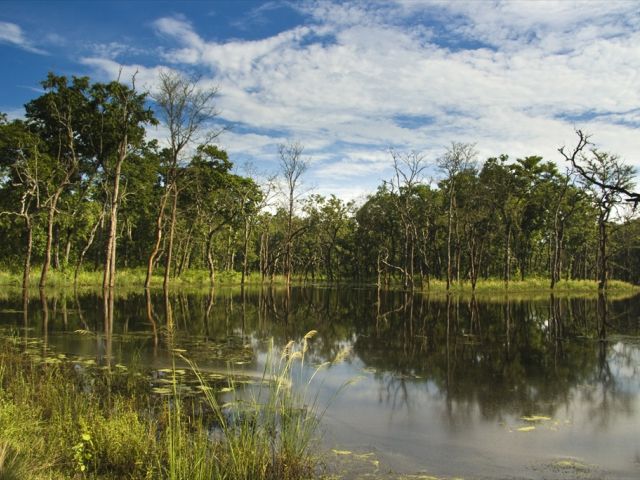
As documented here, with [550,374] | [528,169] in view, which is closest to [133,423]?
[550,374]

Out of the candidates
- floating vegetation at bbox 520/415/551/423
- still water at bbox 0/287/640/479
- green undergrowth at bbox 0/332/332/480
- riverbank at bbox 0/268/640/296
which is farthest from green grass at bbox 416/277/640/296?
green undergrowth at bbox 0/332/332/480

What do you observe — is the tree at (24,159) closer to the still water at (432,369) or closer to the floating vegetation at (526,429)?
the still water at (432,369)

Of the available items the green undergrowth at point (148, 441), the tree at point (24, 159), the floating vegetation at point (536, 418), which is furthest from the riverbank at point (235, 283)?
the floating vegetation at point (536, 418)

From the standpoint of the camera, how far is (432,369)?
12461 millimetres

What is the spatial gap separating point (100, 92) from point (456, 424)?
3242 centimetres

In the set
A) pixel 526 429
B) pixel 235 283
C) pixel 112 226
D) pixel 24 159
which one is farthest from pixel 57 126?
pixel 526 429

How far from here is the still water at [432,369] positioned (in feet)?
23.0

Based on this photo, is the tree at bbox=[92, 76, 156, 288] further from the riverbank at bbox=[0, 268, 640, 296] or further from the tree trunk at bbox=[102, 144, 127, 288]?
the riverbank at bbox=[0, 268, 640, 296]

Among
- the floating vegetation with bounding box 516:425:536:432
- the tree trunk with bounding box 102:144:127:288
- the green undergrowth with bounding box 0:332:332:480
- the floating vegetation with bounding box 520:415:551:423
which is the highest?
the tree trunk with bounding box 102:144:127:288

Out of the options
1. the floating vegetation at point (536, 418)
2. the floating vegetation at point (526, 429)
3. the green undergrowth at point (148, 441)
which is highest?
the green undergrowth at point (148, 441)

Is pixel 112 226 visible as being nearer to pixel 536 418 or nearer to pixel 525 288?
pixel 536 418

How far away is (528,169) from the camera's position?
51281 millimetres

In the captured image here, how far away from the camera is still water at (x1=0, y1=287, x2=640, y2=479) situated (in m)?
7.00

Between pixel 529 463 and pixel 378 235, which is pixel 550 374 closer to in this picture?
pixel 529 463
